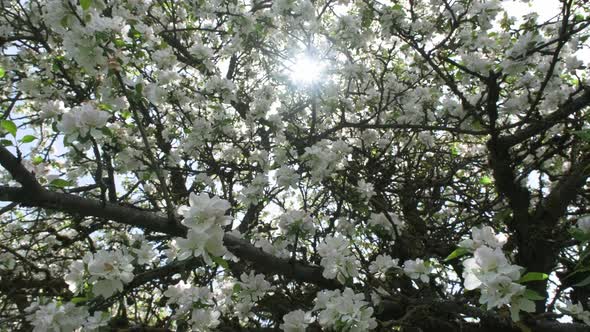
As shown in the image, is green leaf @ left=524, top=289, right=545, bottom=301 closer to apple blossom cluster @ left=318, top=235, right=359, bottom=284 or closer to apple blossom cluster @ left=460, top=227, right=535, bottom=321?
apple blossom cluster @ left=460, top=227, right=535, bottom=321

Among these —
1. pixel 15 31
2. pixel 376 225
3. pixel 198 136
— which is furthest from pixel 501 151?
pixel 15 31

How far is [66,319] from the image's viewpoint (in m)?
1.84

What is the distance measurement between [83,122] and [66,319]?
32.8 inches

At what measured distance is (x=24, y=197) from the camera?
6.03 feet

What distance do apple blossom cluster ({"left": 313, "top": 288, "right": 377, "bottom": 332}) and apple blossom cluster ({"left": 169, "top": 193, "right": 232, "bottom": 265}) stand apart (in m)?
0.73

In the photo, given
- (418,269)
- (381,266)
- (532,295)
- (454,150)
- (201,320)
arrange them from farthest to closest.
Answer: (454,150)
(381,266)
(418,269)
(201,320)
(532,295)

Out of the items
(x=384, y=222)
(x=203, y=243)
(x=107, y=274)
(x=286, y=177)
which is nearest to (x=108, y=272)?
(x=107, y=274)

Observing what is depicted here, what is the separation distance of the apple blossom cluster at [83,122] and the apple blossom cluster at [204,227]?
602mm

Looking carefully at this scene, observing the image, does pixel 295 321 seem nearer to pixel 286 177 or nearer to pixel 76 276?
pixel 286 177

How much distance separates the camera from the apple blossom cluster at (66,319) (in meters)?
1.82

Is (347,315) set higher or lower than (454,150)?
lower

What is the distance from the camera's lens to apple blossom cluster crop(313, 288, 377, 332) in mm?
1955

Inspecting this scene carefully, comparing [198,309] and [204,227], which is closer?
[204,227]

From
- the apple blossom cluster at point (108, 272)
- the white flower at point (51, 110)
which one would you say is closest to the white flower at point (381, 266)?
the apple blossom cluster at point (108, 272)
